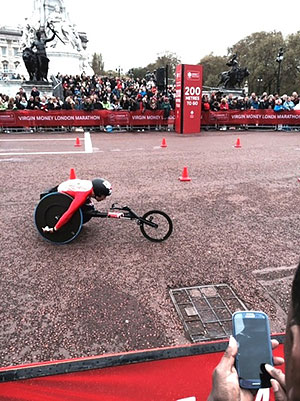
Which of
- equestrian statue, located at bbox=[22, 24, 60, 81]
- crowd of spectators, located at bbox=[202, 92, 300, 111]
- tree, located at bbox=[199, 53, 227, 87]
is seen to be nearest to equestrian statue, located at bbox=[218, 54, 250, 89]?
crowd of spectators, located at bbox=[202, 92, 300, 111]

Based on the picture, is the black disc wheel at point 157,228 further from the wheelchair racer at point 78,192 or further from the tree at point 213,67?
the tree at point 213,67

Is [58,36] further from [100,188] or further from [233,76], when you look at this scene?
[100,188]

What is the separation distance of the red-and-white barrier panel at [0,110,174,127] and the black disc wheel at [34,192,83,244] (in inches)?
600

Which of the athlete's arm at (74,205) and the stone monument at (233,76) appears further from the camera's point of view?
the stone monument at (233,76)

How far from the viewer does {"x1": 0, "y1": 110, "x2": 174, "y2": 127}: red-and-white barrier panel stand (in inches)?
706

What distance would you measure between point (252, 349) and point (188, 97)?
17.1 meters

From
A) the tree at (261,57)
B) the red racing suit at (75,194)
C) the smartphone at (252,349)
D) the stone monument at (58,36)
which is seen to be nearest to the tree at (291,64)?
the tree at (261,57)

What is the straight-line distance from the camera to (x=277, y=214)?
233 inches

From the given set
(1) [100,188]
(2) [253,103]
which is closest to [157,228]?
(1) [100,188]

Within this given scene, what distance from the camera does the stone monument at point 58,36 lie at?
147 ft

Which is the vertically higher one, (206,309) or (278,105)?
(278,105)

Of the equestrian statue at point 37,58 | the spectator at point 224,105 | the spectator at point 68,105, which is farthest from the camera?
the equestrian statue at point 37,58

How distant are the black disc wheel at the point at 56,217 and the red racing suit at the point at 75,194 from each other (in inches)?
3.3

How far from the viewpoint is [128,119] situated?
19.2 meters
